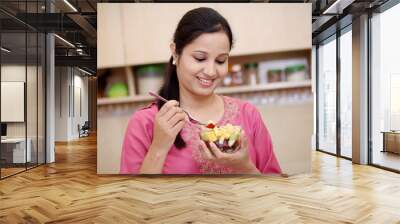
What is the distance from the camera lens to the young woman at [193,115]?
21.9 ft

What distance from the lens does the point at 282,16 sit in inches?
279

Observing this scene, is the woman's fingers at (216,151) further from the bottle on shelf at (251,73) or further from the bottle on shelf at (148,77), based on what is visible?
the bottle on shelf at (148,77)

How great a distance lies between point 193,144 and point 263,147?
1.19m

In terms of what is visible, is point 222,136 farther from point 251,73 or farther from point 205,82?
point 251,73

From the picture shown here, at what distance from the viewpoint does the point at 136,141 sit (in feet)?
22.5

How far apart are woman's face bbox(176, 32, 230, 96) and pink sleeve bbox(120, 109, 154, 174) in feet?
2.68

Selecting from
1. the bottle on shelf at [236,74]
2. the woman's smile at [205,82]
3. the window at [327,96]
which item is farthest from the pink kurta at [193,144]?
the window at [327,96]

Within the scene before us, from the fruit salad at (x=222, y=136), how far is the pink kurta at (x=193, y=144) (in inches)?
4.4

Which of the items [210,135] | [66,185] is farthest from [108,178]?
[210,135]

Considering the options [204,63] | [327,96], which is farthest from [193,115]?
[327,96]

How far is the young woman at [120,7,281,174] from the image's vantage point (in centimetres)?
669

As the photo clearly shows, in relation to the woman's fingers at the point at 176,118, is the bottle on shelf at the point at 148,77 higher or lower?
higher

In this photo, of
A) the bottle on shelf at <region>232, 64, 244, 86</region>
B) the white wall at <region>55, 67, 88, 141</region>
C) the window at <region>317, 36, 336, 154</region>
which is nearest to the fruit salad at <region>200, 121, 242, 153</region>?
the bottle on shelf at <region>232, 64, 244, 86</region>

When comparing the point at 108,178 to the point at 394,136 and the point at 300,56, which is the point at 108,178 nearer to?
the point at 300,56
